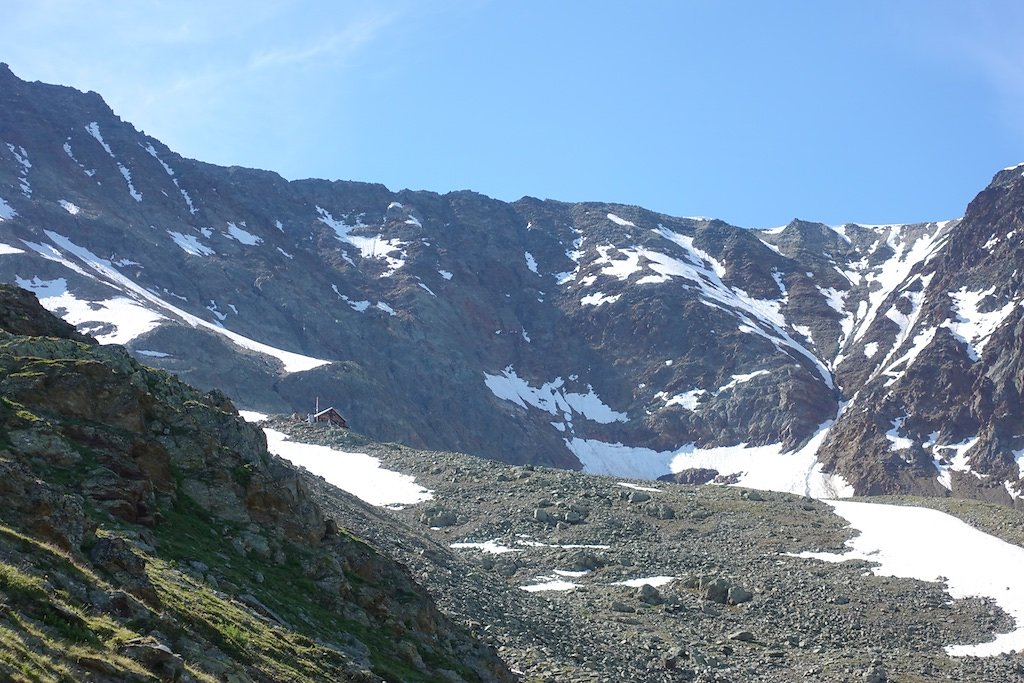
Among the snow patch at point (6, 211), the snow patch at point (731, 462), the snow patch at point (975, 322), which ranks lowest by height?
the snow patch at point (731, 462)

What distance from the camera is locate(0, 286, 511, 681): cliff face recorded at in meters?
15.4

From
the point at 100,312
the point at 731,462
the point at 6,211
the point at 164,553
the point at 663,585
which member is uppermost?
the point at 6,211

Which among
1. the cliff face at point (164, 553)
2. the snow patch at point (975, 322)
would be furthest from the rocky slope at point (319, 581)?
the snow patch at point (975, 322)

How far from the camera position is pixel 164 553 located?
2262 cm

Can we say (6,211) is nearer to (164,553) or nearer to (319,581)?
(319,581)

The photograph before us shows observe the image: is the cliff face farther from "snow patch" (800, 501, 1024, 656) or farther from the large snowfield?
"snow patch" (800, 501, 1024, 656)

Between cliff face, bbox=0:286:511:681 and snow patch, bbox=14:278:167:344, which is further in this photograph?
snow patch, bbox=14:278:167:344

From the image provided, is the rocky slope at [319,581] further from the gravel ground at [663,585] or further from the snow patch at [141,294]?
the snow patch at [141,294]

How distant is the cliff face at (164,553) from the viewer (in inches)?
608

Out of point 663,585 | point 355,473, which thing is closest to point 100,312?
point 355,473

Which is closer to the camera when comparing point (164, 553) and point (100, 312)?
point (164, 553)

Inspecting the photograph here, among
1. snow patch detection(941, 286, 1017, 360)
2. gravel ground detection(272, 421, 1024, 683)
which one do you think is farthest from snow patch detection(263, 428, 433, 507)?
snow patch detection(941, 286, 1017, 360)

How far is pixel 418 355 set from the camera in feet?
641

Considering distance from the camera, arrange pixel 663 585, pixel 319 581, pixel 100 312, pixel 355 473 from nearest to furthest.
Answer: pixel 319 581 → pixel 663 585 → pixel 355 473 → pixel 100 312
